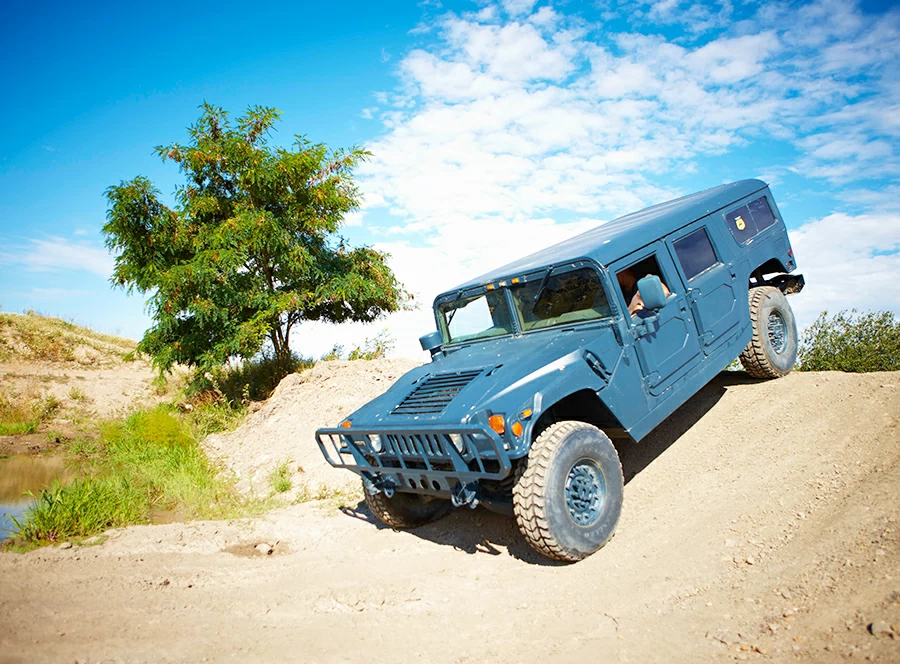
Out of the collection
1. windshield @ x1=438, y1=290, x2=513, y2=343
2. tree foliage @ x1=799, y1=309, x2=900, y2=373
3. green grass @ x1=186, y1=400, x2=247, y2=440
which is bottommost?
tree foliage @ x1=799, y1=309, x2=900, y2=373

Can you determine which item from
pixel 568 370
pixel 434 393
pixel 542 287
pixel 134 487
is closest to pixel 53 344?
pixel 134 487

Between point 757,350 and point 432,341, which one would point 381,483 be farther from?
point 757,350

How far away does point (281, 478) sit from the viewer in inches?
300

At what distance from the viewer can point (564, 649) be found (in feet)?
9.91

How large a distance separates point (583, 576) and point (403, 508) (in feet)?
6.19

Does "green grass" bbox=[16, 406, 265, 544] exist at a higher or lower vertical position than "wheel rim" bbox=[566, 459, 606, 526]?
higher

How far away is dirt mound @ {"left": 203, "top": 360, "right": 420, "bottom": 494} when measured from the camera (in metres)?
7.98

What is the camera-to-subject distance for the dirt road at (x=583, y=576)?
300cm

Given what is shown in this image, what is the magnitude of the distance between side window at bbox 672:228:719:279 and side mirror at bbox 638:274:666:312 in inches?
44.5

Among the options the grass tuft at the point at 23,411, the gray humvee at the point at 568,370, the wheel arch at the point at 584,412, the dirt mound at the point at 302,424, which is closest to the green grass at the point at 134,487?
the dirt mound at the point at 302,424

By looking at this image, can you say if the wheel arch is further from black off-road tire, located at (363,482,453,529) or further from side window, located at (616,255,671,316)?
black off-road tire, located at (363,482,453,529)

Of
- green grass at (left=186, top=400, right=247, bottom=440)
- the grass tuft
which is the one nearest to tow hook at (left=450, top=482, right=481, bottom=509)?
green grass at (left=186, top=400, right=247, bottom=440)

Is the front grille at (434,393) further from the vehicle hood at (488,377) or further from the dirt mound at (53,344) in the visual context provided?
the dirt mound at (53,344)

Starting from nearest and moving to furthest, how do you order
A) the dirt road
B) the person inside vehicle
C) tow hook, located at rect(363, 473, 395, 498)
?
the dirt road, tow hook, located at rect(363, 473, 395, 498), the person inside vehicle
